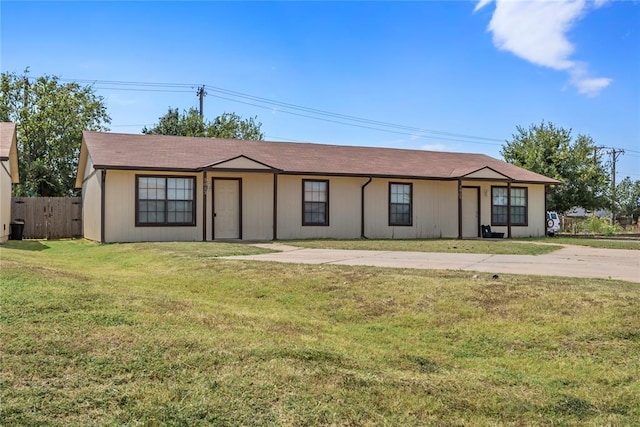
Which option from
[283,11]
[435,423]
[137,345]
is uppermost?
[283,11]

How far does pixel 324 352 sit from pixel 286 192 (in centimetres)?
1508

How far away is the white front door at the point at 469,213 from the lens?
22.0 m

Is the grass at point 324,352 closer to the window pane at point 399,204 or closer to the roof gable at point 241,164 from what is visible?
the roof gable at point 241,164

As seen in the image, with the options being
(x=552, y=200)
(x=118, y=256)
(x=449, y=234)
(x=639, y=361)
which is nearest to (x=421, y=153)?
(x=449, y=234)

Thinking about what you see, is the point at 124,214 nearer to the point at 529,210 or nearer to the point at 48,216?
the point at 48,216

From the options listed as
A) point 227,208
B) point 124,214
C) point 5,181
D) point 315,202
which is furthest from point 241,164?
point 5,181

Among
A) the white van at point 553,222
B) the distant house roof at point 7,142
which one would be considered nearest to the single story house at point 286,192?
the distant house roof at point 7,142

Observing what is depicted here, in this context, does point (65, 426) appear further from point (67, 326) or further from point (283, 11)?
point (283, 11)

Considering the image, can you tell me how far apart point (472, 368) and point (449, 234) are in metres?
17.5

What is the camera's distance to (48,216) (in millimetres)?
22281

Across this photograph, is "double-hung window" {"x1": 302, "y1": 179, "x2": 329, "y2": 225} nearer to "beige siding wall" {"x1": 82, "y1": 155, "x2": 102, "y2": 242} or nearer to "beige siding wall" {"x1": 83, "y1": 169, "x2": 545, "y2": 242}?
"beige siding wall" {"x1": 83, "y1": 169, "x2": 545, "y2": 242}

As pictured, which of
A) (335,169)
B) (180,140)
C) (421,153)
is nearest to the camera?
(335,169)

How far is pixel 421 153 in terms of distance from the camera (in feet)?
82.5

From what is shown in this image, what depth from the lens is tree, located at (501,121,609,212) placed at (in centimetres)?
2970
